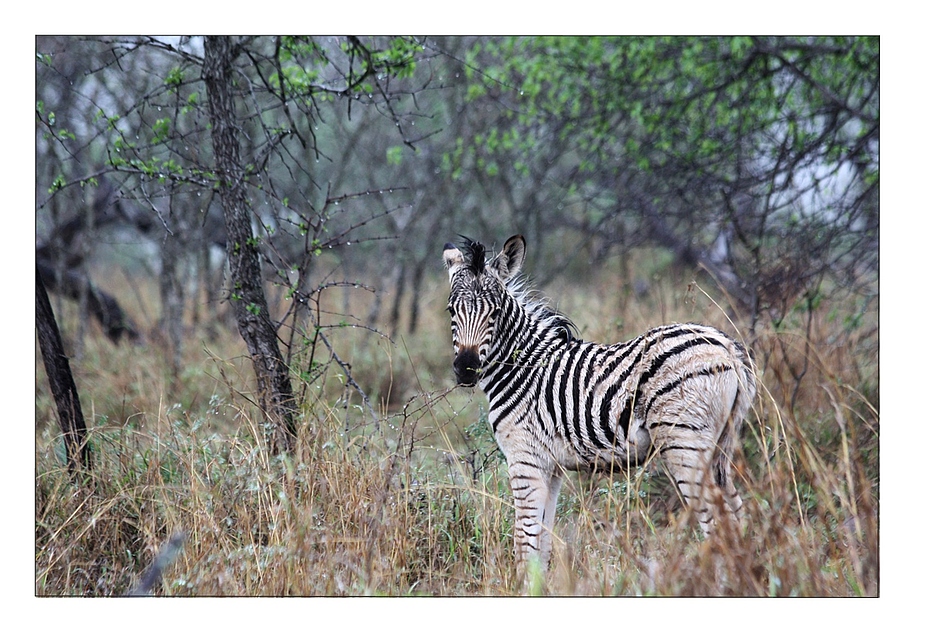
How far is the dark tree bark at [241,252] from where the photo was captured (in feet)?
13.5

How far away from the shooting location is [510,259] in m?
3.52

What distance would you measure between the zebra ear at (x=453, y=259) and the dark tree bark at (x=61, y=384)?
214 centimetres

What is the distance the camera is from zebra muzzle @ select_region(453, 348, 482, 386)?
3379 millimetres

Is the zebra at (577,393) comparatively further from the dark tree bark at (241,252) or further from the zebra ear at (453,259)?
the dark tree bark at (241,252)

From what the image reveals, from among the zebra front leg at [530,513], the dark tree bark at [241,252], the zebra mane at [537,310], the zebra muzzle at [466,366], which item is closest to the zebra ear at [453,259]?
the zebra mane at [537,310]

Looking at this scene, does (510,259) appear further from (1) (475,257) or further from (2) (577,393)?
(2) (577,393)

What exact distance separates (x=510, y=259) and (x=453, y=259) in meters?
0.29

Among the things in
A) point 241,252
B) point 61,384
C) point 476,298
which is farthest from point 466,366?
point 61,384

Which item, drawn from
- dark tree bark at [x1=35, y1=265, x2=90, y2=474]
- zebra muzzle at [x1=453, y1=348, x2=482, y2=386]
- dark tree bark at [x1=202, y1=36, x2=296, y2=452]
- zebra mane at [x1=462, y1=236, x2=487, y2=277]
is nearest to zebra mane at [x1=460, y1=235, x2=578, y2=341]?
zebra mane at [x1=462, y1=236, x2=487, y2=277]

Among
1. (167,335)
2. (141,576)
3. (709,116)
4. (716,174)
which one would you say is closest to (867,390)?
(716,174)

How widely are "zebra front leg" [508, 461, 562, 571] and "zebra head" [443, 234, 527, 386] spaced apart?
1.61 ft

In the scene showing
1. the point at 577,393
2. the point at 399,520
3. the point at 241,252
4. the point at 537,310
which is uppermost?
the point at 241,252

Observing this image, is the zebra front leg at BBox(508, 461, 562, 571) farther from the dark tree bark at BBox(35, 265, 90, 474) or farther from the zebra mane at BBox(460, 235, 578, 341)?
the dark tree bark at BBox(35, 265, 90, 474)

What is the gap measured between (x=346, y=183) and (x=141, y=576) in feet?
27.2
